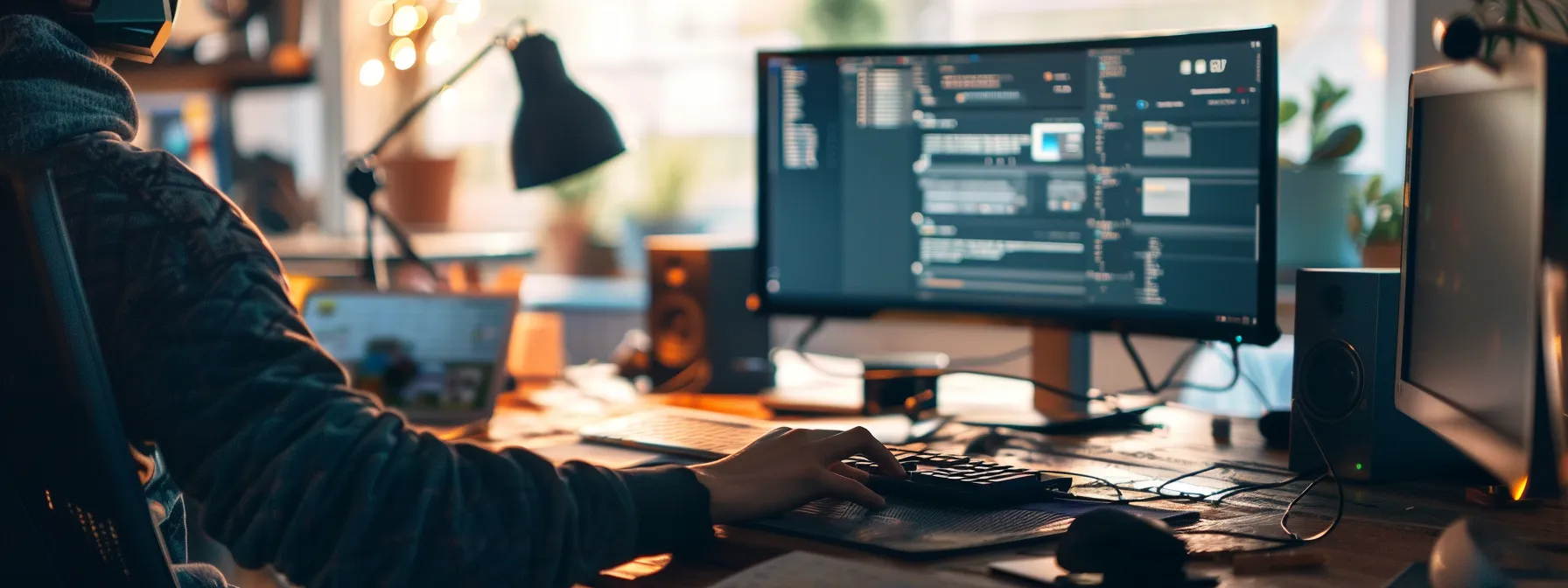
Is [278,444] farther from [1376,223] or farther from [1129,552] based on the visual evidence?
[1376,223]

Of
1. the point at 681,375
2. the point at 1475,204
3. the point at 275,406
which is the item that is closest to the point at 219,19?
the point at 681,375

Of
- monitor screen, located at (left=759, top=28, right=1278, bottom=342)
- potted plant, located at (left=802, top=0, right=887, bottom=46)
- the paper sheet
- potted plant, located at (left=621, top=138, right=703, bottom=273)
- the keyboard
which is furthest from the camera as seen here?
potted plant, located at (left=621, top=138, right=703, bottom=273)

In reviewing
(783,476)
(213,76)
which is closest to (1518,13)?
(783,476)

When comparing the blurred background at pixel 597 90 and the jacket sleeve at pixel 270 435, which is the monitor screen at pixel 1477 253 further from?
the blurred background at pixel 597 90

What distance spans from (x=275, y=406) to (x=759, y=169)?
2.92 feet

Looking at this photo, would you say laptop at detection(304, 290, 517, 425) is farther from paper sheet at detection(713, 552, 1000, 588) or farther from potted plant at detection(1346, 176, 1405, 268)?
potted plant at detection(1346, 176, 1405, 268)

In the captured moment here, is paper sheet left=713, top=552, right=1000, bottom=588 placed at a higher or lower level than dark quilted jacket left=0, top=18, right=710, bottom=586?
lower

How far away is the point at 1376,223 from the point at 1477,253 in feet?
3.76

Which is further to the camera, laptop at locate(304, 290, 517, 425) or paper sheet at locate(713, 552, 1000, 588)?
laptop at locate(304, 290, 517, 425)

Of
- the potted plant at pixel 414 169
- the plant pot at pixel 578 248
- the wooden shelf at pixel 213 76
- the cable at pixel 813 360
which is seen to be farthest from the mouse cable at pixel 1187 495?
the wooden shelf at pixel 213 76

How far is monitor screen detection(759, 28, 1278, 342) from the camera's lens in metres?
1.34

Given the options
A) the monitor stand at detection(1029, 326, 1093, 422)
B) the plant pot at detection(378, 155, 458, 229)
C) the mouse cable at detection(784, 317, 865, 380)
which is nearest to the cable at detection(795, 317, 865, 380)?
the mouse cable at detection(784, 317, 865, 380)

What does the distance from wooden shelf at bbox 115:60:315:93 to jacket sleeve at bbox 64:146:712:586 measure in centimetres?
286

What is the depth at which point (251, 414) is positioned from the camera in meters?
0.80
